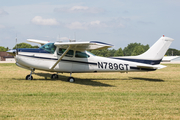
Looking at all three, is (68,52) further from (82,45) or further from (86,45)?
(86,45)

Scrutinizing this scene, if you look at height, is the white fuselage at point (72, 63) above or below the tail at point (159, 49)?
below

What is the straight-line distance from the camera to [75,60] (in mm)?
13328

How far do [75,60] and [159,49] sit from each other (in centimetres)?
558

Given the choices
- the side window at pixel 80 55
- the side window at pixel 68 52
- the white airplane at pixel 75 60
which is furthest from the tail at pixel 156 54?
the side window at pixel 68 52

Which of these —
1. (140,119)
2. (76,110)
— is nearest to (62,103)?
(76,110)

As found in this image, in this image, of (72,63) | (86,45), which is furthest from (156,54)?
(72,63)

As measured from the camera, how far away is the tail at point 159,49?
14.1 meters

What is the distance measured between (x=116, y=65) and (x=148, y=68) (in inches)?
80.7

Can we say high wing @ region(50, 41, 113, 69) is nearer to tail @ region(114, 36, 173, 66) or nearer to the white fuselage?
the white fuselage

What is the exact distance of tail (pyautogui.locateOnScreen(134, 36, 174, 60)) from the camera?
14.1 m

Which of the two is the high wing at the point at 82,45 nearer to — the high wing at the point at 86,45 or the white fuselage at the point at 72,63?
the high wing at the point at 86,45

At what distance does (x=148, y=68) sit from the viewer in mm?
13781

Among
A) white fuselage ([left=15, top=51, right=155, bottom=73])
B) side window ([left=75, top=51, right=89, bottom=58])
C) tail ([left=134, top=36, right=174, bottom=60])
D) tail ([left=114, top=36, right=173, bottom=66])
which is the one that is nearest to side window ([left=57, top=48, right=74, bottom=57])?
white fuselage ([left=15, top=51, right=155, bottom=73])

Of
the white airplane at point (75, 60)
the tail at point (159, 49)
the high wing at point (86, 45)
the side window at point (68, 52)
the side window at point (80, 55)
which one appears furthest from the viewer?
the tail at point (159, 49)
